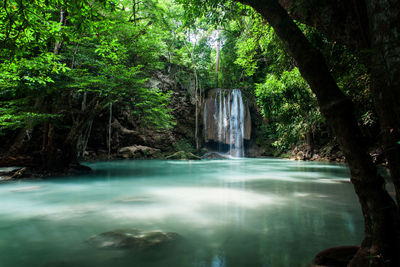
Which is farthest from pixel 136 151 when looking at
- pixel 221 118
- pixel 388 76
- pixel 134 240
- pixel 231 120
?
pixel 388 76

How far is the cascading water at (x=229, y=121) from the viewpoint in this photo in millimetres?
21719

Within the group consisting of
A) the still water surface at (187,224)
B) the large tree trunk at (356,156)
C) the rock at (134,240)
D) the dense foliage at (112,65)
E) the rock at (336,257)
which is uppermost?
the dense foliage at (112,65)

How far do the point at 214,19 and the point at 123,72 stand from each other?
5011 millimetres

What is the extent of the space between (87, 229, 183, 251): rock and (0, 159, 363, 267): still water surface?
3.7 inches

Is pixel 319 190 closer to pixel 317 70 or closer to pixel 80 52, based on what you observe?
pixel 317 70

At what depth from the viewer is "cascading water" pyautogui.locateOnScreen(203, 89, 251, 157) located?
21.7 meters

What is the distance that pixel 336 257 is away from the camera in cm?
191

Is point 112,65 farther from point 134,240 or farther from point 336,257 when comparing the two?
point 336,257

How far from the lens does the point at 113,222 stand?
3.37 m

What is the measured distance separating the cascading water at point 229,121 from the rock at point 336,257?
19744 mm

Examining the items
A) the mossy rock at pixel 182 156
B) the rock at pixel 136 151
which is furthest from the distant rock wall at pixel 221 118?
the rock at pixel 136 151

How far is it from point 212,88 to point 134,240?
849 inches

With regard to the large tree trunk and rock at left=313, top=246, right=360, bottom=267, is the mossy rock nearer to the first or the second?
rock at left=313, top=246, right=360, bottom=267

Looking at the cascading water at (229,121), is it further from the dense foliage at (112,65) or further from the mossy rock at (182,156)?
the dense foliage at (112,65)
